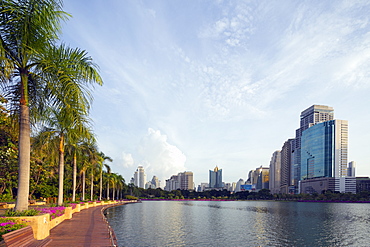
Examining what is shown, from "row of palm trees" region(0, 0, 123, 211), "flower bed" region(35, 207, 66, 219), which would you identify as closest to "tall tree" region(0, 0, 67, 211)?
"row of palm trees" region(0, 0, 123, 211)

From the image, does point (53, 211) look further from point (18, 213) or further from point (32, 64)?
point (32, 64)

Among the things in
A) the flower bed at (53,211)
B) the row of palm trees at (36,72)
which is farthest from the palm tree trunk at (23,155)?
the flower bed at (53,211)

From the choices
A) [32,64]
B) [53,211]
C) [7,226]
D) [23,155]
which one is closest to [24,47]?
[32,64]

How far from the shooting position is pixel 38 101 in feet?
46.8

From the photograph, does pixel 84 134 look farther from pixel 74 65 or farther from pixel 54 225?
pixel 54 225

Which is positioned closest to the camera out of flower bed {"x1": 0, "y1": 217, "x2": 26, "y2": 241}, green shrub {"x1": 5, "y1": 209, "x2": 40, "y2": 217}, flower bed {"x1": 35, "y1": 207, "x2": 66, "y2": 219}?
flower bed {"x1": 0, "y1": 217, "x2": 26, "y2": 241}

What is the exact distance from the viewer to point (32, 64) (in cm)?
1302

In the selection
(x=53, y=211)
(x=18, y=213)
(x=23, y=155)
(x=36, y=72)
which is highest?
(x=36, y=72)

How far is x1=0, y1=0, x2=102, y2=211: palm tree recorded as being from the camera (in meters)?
11.4

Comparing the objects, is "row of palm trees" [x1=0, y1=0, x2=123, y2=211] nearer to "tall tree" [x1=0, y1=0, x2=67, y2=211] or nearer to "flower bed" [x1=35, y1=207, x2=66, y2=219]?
"tall tree" [x1=0, y1=0, x2=67, y2=211]

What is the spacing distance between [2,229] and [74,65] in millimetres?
7544

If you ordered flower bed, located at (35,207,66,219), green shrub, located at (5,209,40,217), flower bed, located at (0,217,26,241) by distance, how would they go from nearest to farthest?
flower bed, located at (0,217,26,241)
green shrub, located at (5,209,40,217)
flower bed, located at (35,207,66,219)

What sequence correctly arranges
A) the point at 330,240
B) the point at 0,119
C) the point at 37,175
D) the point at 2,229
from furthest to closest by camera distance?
the point at 37,175
the point at 330,240
the point at 0,119
the point at 2,229

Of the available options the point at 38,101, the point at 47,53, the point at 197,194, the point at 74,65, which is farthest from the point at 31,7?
the point at 197,194
